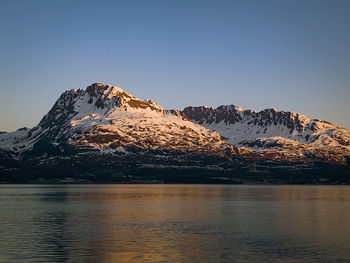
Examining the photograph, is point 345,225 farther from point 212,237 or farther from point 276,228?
point 212,237

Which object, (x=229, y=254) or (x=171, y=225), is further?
(x=171, y=225)

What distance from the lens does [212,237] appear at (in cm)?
8456

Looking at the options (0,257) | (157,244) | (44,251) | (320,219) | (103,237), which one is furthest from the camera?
(320,219)

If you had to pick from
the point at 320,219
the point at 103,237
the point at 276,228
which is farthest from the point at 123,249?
the point at 320,219

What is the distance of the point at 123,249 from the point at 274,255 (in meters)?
21.2

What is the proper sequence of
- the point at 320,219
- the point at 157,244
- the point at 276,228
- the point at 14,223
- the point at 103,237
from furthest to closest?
the point at 320,219, the point at 14,223, the point at 276,228, the point at 103,237, the point at 157,244

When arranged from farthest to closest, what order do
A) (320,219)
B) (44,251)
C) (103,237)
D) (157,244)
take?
(320,219), (103,237), (157,244), (44,251)

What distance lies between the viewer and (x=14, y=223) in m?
105

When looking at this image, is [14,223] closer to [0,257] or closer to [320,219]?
[0,257]

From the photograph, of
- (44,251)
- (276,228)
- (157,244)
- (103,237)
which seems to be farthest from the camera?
(276,228)

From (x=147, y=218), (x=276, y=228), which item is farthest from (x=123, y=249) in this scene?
(x=147, y=218)

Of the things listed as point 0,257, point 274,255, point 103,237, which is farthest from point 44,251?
point 274,255

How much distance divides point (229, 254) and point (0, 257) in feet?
98.7

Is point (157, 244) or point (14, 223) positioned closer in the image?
point (157, 244)
